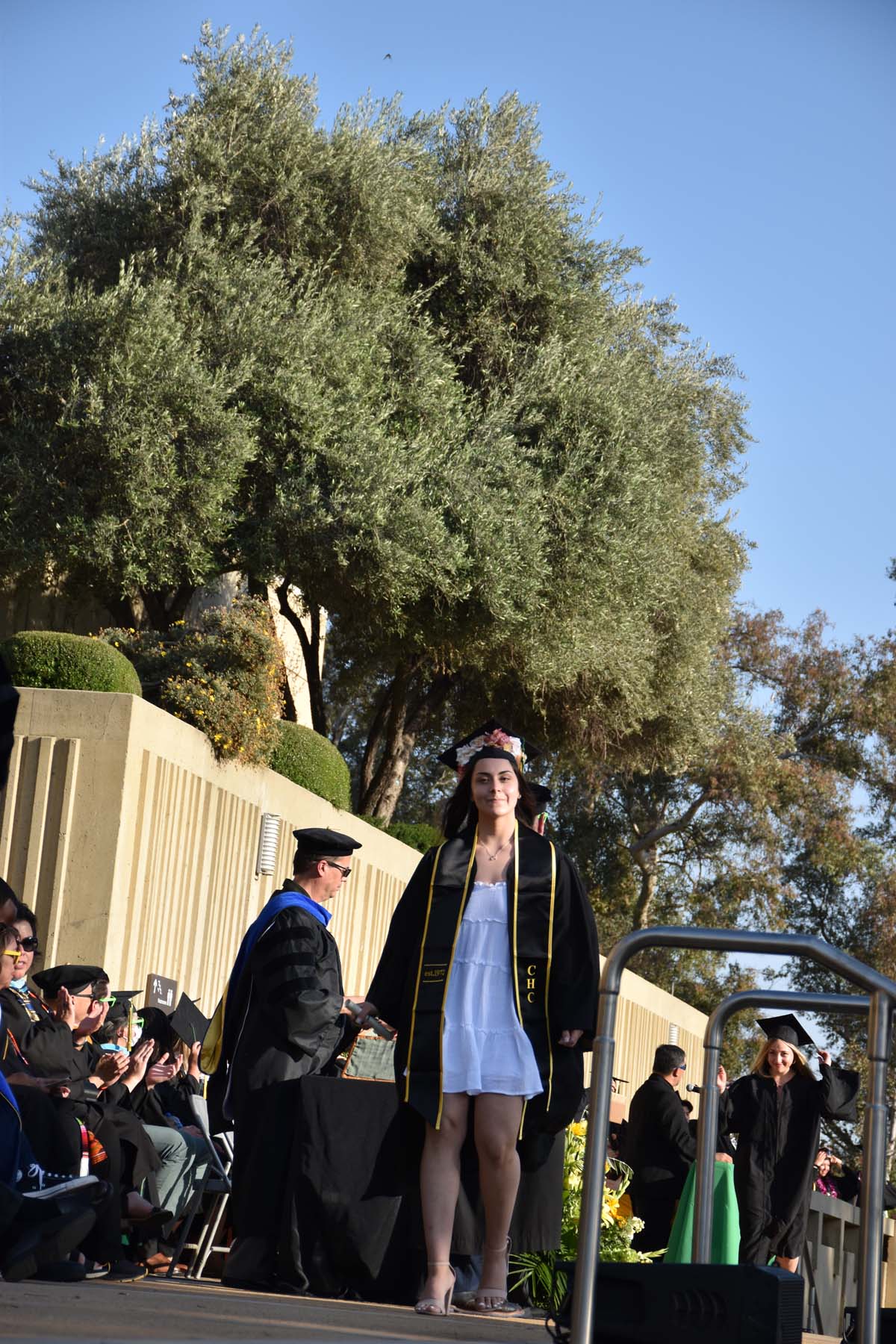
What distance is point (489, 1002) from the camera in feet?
17.8

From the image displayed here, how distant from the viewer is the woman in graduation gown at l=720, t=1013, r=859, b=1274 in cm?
945

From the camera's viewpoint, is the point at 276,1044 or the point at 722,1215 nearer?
the point at 276,1044

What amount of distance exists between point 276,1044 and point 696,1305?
9.89ft

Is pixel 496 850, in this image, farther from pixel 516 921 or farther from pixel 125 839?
pixel 125 839

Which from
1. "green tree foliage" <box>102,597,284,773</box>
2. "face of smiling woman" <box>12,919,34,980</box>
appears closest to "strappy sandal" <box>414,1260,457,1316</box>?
"face of smiling woman" <box>12,919,34,980</box>

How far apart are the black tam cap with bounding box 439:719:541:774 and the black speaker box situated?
2.39 metres

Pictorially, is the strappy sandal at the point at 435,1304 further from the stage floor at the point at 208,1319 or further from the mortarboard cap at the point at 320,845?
the mortarboard cap at the point at 320,845

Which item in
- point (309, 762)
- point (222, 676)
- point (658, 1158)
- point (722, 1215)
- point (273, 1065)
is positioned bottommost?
point (722, 1215)

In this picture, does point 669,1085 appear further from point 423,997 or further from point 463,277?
point 463,277

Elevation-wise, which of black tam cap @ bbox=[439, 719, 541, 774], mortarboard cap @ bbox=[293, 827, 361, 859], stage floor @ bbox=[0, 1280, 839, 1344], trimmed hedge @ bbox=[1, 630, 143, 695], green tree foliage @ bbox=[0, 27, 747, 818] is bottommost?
stage floor @ bbox=[0, 1280, 839, 1344]

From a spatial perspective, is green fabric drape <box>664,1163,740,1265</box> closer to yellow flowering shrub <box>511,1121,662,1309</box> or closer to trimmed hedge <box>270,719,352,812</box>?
yellow flowering shrub <box>511,1121,662,1309</box>

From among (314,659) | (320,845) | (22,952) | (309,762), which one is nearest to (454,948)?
(320,845)

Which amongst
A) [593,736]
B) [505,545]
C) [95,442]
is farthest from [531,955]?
[593,736]

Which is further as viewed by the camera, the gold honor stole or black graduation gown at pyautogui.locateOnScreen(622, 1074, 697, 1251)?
black graduation gown at pyautogui.locateOnScreen(622, 1074, 697, 1251)
